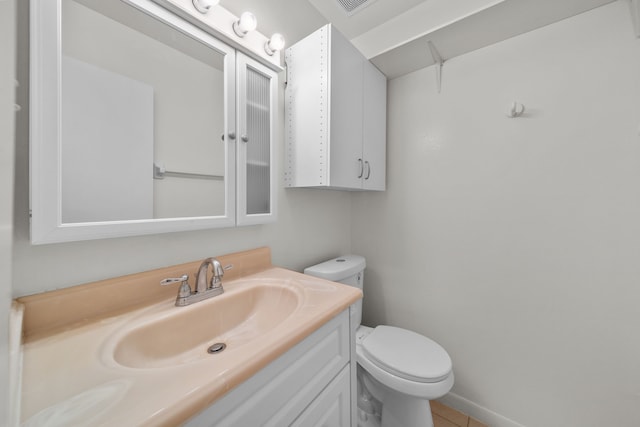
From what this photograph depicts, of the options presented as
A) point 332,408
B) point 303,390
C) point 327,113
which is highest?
point 327,113

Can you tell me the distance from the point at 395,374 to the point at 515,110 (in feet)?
4.50

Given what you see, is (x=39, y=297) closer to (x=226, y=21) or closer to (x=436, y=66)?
(x=226, y=21)

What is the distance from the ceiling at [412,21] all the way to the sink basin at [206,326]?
3.93ft

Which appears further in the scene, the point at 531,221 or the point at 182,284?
the point at 531,221

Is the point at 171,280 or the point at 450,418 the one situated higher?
the point at 171,280

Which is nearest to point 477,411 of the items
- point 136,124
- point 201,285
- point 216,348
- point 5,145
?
point 216,348

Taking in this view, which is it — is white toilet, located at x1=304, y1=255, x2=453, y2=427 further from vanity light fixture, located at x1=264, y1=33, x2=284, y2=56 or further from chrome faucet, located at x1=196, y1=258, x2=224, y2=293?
vanity light fixture, located at x1=264, y1=33, x2=284, y2=56

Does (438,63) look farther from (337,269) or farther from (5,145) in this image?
(5,145)

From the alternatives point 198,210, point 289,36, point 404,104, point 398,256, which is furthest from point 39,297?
point 404,104

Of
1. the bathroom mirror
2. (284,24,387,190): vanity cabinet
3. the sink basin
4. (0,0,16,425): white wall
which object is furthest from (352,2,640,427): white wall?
(0,0,16,425): white wall

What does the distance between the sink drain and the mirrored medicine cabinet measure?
0.40m

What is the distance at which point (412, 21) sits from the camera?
1.29 metres

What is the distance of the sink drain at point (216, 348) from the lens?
713 millimetres

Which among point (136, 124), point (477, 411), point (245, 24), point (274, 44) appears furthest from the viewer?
point (477, 411)
